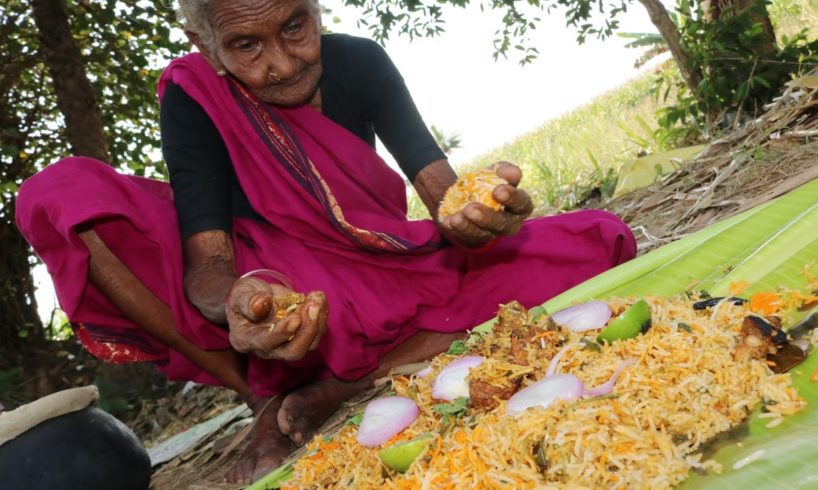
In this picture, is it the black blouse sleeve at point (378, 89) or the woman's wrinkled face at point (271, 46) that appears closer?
the woman's wrinkled face at point (271, 46)

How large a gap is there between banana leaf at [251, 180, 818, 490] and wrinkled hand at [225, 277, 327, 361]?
370 millimetres

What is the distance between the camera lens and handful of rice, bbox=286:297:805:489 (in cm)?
134

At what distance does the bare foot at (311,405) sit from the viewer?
8.41ft

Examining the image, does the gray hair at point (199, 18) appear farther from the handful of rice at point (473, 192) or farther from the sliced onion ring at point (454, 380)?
the sliced onion ring at point (454, 380)

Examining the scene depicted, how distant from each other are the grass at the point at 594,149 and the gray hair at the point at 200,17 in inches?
143

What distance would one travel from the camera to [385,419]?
1.81 m

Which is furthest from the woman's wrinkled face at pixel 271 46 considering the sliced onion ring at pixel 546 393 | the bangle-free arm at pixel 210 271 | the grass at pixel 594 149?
the grass at pixel 594 149

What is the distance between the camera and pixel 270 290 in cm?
199

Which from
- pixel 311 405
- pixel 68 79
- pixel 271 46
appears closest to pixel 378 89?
pixel 271 46

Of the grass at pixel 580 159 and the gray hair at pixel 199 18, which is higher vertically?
the gray hair at pixel 199 18

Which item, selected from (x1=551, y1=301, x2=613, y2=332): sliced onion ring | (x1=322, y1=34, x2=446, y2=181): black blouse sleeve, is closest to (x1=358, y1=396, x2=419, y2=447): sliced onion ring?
(x1=551, y1=301, x2=613, y2=332): sliced onion ring

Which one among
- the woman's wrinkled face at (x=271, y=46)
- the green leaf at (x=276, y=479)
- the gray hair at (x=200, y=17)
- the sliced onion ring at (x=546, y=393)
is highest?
the gray hair at (x=200, y=17)

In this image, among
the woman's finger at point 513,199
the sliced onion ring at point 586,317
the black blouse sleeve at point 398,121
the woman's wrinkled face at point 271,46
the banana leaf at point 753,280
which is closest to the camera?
the banana leaf at point 753,280

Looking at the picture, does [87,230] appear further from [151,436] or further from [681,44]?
[681,44]
